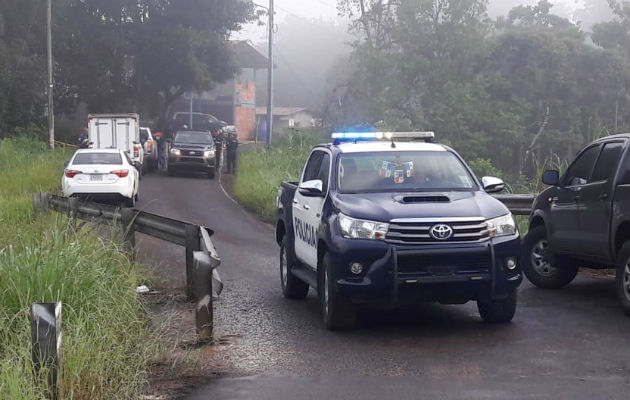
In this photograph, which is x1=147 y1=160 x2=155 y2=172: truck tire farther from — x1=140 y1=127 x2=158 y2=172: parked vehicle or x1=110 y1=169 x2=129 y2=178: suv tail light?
x1=110 y1=169 x2=129 y2=178: suv tail light

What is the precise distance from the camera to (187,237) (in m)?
10.6

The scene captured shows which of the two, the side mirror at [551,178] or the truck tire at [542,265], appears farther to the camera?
the truck tire at [542,265]

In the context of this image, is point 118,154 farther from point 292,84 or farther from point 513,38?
point 292,84

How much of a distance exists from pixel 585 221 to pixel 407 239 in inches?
109

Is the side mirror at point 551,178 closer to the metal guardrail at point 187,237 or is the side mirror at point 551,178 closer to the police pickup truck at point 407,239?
the police pickup truck at point 407,239

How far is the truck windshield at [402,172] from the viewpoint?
9.72m

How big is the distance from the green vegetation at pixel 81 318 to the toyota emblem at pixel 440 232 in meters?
2.64

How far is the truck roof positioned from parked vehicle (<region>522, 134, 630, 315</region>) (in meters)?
1.47

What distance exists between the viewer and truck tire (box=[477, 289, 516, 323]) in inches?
354

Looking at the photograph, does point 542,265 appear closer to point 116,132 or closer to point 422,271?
point 422,271

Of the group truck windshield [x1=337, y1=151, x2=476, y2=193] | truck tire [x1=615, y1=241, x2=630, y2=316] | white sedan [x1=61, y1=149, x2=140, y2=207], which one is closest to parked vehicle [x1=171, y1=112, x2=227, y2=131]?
white sedan [x1=61, y1=149, x2=140, y2=207]

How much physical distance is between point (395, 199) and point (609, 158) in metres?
2.70

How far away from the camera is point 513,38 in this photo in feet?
156

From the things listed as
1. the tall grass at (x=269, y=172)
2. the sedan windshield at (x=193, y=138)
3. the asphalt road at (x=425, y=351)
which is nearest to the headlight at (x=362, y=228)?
the asphalt road at (x=425, y=351)
